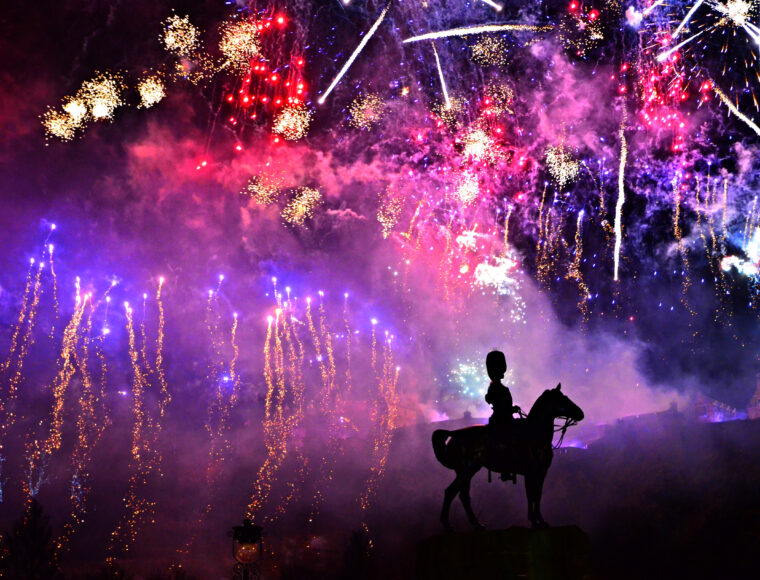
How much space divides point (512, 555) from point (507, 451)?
111 centimetres

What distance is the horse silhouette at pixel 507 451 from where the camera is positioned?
21.0 ft

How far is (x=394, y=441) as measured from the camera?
31188mm

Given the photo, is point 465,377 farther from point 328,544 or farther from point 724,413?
point 328,544

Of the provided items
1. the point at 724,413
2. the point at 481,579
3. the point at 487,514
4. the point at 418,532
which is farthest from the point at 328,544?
the point at 724,413

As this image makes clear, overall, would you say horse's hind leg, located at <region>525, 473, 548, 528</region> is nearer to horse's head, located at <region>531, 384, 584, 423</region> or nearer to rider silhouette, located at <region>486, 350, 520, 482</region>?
rider silhouette, located at <region>486, 350, 520, 482</region>

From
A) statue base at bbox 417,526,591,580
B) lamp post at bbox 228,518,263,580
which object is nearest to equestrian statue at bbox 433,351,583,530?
statue base at bbox 417,526,591,580

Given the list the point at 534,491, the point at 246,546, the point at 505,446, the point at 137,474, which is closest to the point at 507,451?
the point at 505,446

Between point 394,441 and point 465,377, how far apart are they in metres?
15.4

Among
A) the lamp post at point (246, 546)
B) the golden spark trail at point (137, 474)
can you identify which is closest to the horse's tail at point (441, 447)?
the lamp post at point (246, 546)

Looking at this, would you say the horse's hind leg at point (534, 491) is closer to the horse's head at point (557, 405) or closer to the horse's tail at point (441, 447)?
the horse's head at point (557, 405)

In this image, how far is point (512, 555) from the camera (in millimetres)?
5797

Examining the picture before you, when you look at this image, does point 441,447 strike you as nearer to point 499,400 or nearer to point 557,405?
point 499,400

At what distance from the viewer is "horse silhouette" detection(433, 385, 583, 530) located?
639cm

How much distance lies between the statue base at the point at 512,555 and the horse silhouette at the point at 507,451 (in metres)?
0.39
